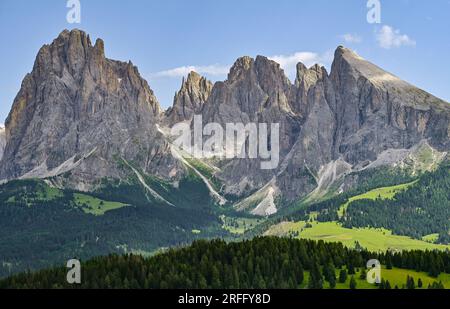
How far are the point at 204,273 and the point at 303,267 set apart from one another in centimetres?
2552

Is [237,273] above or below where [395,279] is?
above

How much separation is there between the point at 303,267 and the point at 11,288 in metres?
76.3

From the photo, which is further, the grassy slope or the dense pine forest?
the dense pine forest

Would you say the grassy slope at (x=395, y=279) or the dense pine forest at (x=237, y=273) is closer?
the grassy slope at (x=395, y=279)

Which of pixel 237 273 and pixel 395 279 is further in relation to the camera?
pixel 395 279

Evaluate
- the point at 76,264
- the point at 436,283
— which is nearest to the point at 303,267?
the point at 436,283
